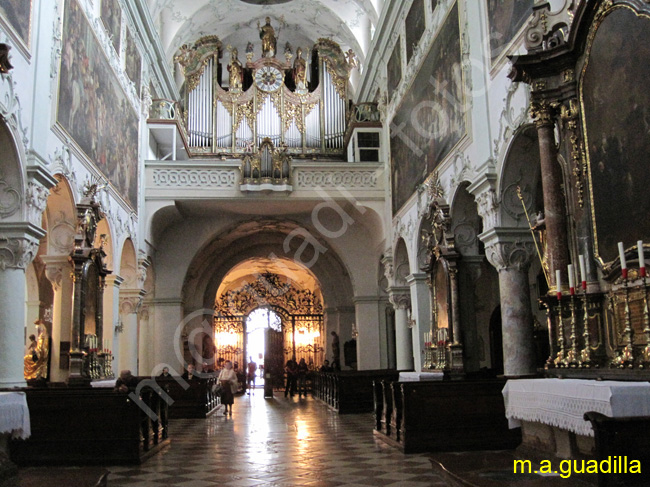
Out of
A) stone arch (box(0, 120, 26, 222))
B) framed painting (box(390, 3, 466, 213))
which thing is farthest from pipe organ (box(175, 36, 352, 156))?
stone arch (box(0, 120, 26, 222))

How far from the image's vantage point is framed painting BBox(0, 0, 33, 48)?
9.38 m

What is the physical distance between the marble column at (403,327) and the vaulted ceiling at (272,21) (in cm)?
870

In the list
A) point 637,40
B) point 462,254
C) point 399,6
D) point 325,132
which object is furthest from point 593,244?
point 325,132

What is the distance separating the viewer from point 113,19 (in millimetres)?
15805

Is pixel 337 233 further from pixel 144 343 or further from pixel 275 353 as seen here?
pixel 275 353

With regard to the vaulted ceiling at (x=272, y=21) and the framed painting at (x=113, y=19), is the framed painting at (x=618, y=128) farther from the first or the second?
the vaulted ceiling at (x=272, y=21)

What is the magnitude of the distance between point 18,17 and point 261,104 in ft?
46.1

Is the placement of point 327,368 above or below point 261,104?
below

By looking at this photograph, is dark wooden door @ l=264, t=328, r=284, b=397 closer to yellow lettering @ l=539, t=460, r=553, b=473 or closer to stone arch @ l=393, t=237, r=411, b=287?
stone arch @ l=393, t=237, r=411, b=287

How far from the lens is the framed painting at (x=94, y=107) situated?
40.4 feet

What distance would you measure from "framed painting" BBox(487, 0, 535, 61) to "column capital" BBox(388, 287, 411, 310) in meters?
8.56

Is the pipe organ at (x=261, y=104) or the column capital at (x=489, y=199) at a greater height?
the pipe organ at (x=261, y=104)

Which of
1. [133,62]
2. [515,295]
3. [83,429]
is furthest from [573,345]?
[133,62]

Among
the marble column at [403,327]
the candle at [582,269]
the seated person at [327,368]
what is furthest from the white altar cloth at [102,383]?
the seated person at [327,368]
